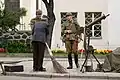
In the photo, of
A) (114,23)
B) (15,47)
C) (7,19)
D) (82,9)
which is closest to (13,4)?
(7,19)

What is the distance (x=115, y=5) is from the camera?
24328 mm

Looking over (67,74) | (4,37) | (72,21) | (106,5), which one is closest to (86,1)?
(106,5)

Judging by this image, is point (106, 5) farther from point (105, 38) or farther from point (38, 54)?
point (38, 54)

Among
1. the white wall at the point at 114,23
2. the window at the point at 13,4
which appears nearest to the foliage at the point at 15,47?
the window at the point at 13,4

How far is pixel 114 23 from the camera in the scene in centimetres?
2444

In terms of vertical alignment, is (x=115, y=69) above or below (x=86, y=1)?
below

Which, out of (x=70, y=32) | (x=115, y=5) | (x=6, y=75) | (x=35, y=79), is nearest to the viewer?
(x=35, y=79)

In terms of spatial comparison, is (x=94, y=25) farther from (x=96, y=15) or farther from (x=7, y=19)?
(x=7, y=19)

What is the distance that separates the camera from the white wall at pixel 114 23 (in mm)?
24281

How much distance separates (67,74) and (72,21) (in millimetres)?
2301

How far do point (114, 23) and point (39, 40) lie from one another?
42.0 feet

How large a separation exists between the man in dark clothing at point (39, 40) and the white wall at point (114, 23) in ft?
40.6

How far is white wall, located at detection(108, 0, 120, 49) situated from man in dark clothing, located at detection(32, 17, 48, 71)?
12371 millimetres

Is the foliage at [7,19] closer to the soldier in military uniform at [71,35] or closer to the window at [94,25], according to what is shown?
the window at [94,25]
